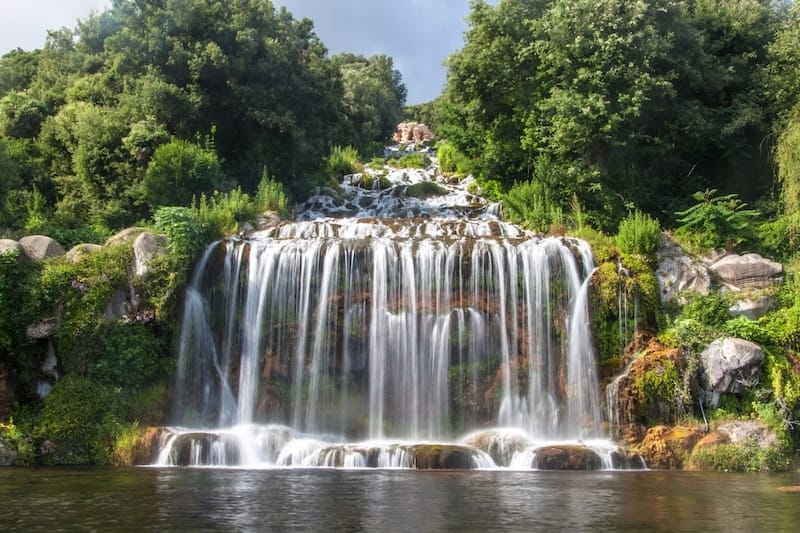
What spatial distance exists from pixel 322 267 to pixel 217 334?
3279mm

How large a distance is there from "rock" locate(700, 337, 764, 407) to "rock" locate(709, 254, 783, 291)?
2693 mm

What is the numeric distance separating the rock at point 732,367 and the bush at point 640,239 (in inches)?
144

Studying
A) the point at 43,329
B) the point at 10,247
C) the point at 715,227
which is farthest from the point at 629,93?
the point at 10,247

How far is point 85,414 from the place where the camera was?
1828 centimetres

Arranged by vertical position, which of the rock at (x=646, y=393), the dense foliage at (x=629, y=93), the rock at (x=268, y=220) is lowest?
the rock at (x=646, y=393)

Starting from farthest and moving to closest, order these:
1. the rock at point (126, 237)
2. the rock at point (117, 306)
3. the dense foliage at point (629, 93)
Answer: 1. the dense foliage at point (629, 93)
2. the rock at point (126, 237)
3. the rock at point (117, 306)

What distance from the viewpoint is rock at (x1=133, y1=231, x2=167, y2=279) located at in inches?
809

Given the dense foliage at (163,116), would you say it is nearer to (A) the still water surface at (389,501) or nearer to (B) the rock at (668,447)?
(A) the still water surface at (389,501)

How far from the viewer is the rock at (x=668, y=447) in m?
17.5

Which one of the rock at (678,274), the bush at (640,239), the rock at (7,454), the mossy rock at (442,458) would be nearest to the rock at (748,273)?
the rock at (678,274)

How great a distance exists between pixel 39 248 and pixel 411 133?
44900 mm

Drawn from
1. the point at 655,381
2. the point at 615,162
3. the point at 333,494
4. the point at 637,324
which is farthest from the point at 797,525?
the point at 615,162

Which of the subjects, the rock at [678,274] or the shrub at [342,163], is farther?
the shrub at [342,163]

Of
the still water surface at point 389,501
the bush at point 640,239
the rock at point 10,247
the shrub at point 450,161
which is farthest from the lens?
the shrub at point 450,161
